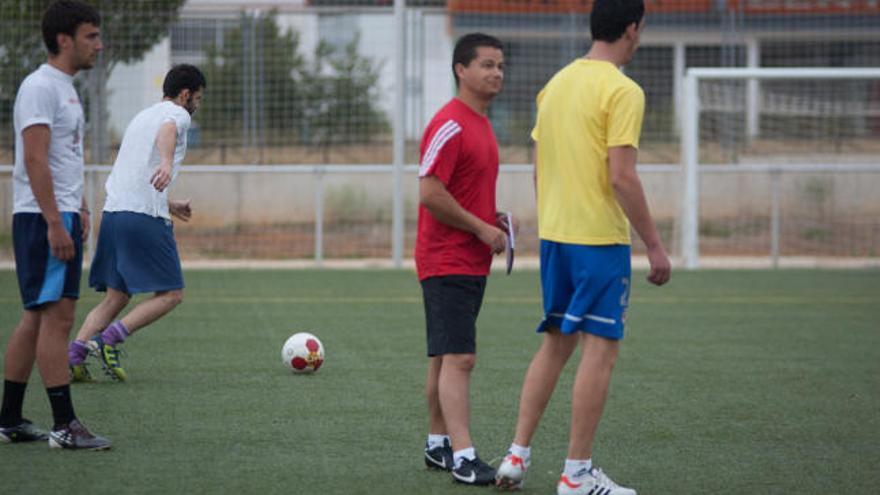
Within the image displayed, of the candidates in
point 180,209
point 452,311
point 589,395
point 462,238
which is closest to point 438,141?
point 462,238

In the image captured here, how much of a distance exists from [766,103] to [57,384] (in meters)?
16.0

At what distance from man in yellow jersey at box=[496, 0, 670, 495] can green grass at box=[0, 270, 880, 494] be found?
44 centimetres

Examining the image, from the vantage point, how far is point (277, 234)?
60.7ft

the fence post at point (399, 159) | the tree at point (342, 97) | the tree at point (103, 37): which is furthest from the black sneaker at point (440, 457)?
the tree at point (342, 97)

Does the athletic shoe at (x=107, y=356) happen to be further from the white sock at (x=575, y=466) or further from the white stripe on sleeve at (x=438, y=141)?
the white sock at (x=575, y=466)

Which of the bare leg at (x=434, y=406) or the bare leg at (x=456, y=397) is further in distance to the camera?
the bare leg at (x=434, y=406)

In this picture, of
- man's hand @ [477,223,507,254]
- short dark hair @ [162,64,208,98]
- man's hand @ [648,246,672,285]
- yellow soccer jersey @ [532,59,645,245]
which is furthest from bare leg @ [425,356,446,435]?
short dark hair @ [162,64,208,98]

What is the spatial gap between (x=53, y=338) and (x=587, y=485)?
7.85ft

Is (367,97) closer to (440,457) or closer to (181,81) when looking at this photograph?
(181,81)

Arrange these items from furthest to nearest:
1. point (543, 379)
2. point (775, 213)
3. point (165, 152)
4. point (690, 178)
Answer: point (775, 213) → point (690, 178) → point (165, 152) → point (543, 379)

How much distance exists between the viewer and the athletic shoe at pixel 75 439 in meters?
5.80

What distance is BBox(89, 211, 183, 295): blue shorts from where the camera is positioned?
7633 millimetres

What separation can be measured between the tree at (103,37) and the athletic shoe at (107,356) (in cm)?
967

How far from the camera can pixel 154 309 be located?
785 cm
